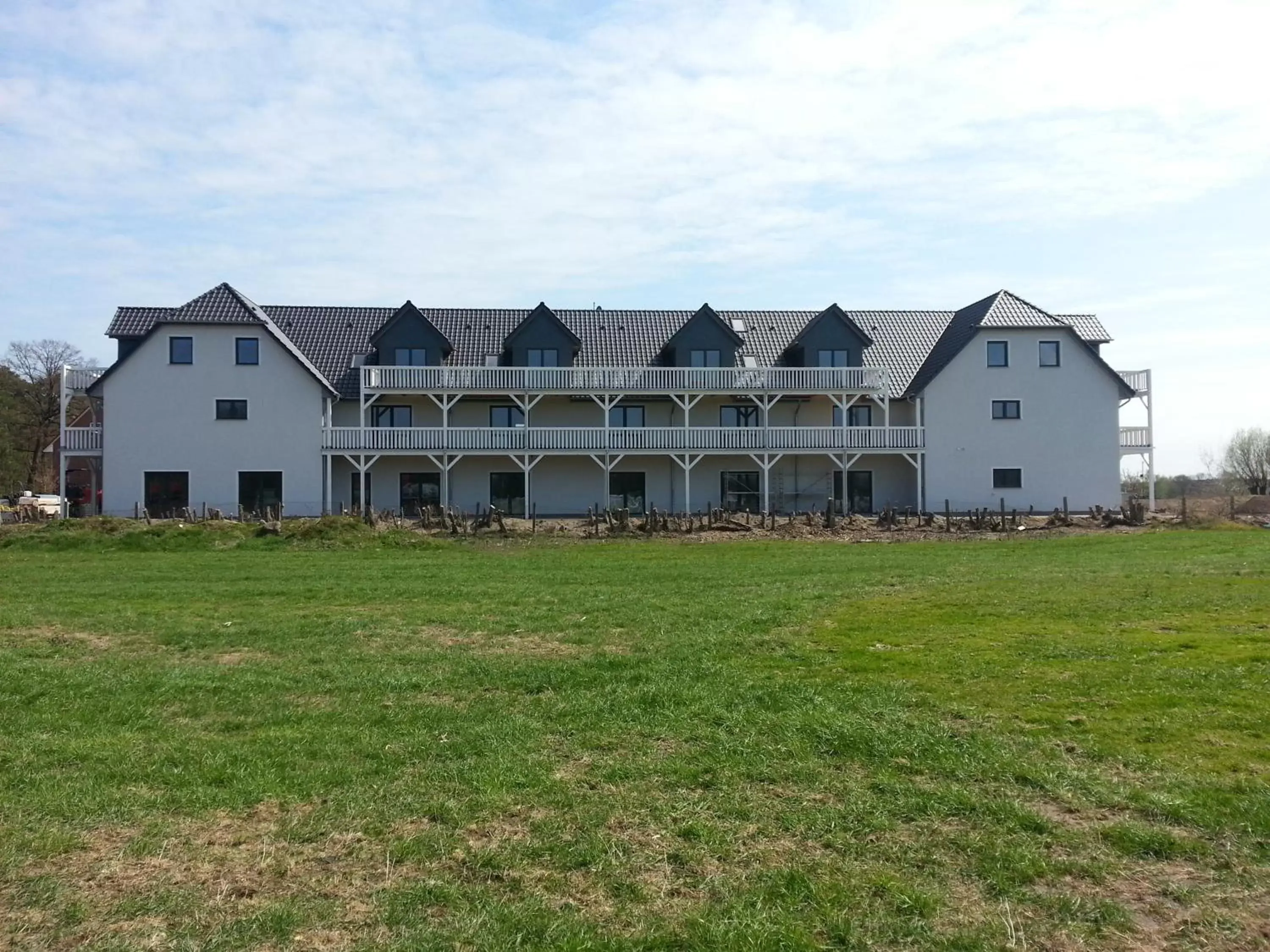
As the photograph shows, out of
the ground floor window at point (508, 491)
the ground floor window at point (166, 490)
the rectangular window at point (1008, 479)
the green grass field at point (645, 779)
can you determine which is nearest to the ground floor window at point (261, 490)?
the ground floor window at point (166, 490)

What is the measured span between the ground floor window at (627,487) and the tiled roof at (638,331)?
179 inches

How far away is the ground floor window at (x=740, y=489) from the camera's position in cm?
4225

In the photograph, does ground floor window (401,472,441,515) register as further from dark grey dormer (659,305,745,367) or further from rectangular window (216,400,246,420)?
dark grey dormer (659,305,745,367)

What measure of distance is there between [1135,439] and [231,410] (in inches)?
1426

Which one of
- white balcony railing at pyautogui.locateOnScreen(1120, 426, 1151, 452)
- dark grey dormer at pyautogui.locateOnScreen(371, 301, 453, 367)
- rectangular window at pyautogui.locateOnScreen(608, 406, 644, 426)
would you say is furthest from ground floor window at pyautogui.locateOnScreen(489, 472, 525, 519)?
white balcony railing at pyautogui.locateOnScreen(1120, 426, 1151, 452)

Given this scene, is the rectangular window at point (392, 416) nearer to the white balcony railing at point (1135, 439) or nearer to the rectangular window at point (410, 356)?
the rectangular window at point (410, 356)

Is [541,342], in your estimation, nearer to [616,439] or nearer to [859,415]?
[616,439]

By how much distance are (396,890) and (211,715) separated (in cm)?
403

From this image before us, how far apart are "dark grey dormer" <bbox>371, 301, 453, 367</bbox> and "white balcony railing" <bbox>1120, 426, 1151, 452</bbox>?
2845cm

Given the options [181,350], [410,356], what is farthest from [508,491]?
[181,350]

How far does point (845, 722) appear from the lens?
24.8 feet

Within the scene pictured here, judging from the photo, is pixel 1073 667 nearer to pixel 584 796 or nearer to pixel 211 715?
pixel 584 796

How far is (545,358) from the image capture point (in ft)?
134

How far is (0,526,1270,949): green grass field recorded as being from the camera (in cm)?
465
